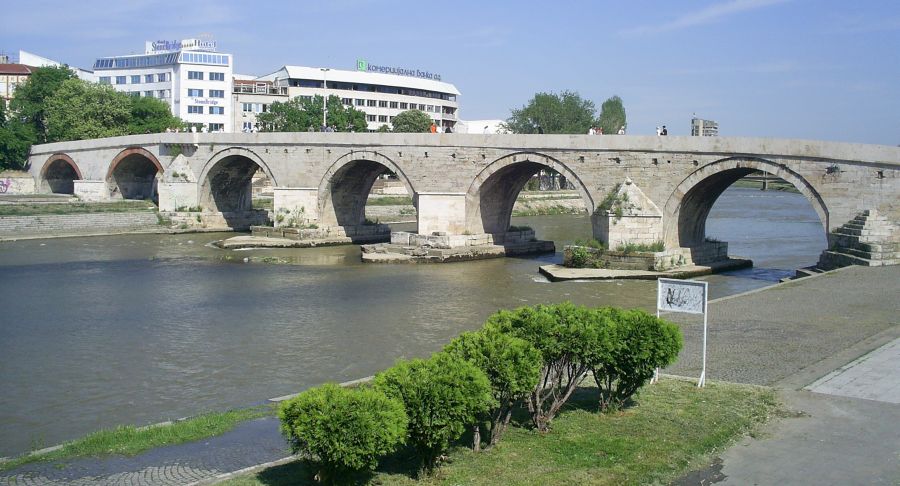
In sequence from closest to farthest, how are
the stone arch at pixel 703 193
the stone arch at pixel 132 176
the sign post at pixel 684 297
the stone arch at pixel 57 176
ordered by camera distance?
the sign post at pixel 684 297
the stone arch at pixel 703 193
the stone arch at pixel 132 176
the stone arch at pixel 57 176

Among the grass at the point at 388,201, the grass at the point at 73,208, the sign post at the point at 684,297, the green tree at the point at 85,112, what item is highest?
the green tree at the point at 85,112

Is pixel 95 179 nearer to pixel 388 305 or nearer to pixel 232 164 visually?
pixel 232 164

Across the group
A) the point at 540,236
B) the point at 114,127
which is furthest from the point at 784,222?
the point at 114,127

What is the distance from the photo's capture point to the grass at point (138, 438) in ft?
26.2

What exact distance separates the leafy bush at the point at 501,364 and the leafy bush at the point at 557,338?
354 mm

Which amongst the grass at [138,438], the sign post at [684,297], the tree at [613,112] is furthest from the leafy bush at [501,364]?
the tree at [613,112]

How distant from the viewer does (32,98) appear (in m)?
53.3

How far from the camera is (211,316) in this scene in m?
17.7

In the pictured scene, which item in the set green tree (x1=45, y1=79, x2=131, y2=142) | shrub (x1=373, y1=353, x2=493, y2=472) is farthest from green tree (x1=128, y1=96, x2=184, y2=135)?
shrub (x1=373, y1=353, x2=493, y2=472)

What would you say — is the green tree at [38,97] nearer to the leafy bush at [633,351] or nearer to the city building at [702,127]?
the city building at [702,127]

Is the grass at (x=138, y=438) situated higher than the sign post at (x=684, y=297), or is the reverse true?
the sign post at (x=684, y=297)

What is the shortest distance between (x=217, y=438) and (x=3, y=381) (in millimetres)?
5843

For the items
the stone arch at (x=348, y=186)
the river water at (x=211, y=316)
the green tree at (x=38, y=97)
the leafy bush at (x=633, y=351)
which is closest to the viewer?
the leafy bush at (x=633, y=351)

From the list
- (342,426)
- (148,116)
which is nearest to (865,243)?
(342,426)
